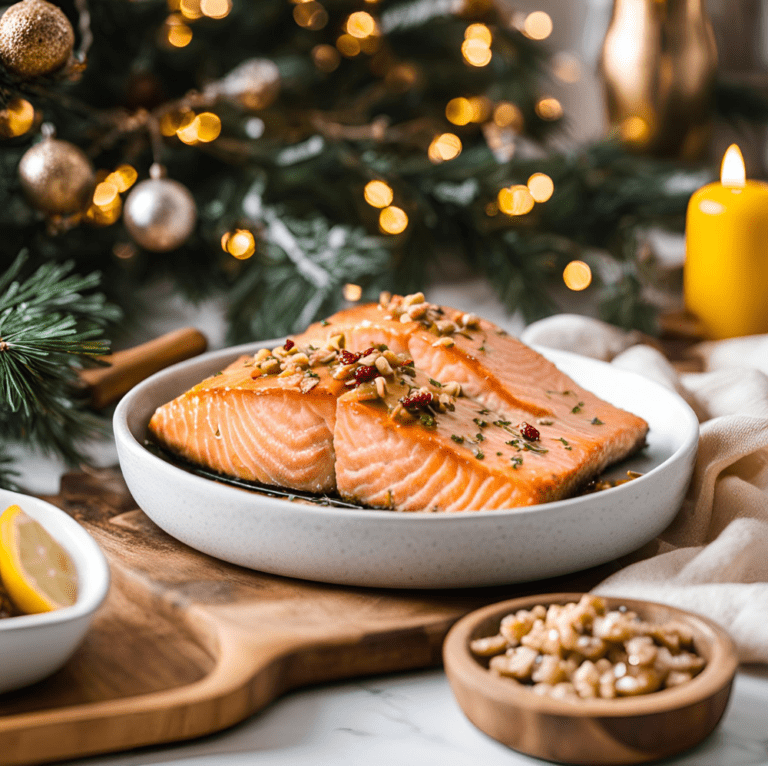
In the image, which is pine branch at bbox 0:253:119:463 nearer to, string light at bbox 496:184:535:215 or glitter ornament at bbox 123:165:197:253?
glitter ornament at bbox 123:165:197:253

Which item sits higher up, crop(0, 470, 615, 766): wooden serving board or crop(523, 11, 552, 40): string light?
crop(523, 11, 552, 40): string light

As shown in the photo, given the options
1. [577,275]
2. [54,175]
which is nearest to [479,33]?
[577,275]

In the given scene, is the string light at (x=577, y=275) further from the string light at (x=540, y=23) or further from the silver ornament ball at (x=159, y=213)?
the string light at (x=540, y=23)

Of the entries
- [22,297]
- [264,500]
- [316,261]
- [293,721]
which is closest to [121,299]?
[316,261]

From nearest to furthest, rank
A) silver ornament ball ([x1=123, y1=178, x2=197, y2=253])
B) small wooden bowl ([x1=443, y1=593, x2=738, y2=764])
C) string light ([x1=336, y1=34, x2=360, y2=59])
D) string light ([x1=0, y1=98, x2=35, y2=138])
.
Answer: small wooden bowl ([x1=443, y1=593, x2=738, y2=764]), string light ([x1=0, y1=98, x2=35, y2=138]), silver ornament ball ([x1=123, y1=178, x2=197, y2=253]), string light ([x1=336, y1=34, x2=360, y2=59])

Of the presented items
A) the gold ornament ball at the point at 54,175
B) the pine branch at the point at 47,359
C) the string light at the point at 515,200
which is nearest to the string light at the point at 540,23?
the string light at the point at 515,200

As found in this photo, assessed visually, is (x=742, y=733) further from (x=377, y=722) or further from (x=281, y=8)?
(x=281, y=8)

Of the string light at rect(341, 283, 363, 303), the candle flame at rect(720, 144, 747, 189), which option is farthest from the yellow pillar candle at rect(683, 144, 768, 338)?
the string light at rect(341, 283, 363, 303)
